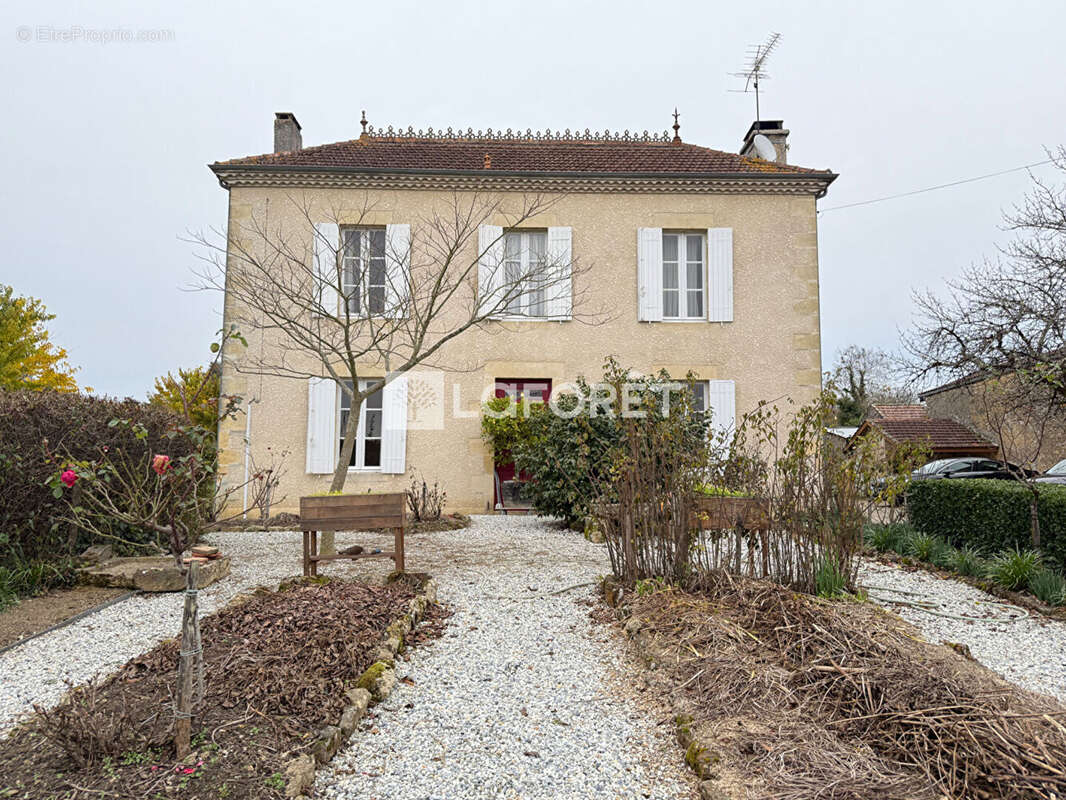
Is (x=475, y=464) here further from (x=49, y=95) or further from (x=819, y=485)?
(x=49, y=95)

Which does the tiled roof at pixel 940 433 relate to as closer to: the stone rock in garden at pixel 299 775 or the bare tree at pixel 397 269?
the bare tree at pixel 397 269

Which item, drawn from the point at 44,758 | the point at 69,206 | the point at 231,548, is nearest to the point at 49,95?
the point at 69,206

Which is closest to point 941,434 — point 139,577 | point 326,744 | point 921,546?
point 921,546

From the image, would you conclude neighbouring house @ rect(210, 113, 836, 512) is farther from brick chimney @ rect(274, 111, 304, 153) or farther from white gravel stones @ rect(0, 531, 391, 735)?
white gravel stones @ rect(0, 531, 391, 735)

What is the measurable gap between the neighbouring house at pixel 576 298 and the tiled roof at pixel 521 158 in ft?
0.23

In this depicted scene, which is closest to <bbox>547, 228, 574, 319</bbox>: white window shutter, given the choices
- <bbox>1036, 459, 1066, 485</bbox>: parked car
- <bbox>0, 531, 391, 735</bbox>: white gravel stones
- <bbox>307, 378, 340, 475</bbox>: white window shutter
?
<bbox>307, 378, 340, 475</bbox>: white window shutter

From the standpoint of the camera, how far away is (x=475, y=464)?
10.1 m

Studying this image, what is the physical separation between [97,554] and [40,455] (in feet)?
3.27

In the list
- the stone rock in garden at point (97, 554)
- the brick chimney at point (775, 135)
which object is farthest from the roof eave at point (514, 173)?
the stone rock in garden at point (97, 554)

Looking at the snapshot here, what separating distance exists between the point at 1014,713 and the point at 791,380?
8.47 m

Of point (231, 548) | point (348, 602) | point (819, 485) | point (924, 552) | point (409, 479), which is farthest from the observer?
point (409, 479)

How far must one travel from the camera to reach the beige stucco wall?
1005cm

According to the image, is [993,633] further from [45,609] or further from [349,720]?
[45,609]

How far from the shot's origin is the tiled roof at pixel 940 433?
19.2m
